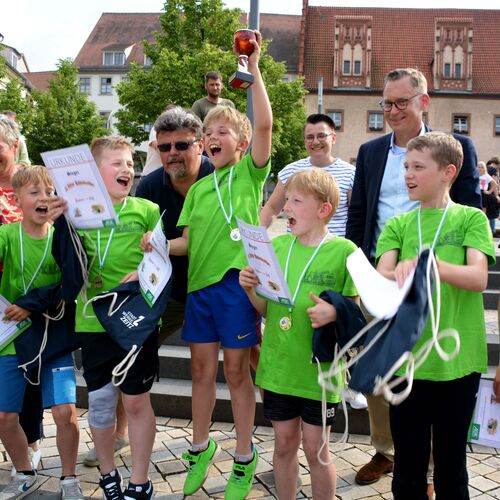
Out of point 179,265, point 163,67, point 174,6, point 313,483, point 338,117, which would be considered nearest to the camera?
point 313,483

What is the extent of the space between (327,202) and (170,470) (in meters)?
2.13

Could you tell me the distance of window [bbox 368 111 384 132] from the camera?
140ft

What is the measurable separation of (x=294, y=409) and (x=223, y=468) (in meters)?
1.27

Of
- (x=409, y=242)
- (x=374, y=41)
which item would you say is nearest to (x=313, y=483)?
(x=409, y=242)

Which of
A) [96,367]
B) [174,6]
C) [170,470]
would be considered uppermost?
[174,6]

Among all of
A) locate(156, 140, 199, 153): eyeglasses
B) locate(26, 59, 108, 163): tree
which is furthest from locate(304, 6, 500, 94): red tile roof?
A: locate(156, 140, 199, 153): eyeglasses

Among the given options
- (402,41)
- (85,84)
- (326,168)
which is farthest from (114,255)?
(85,84)

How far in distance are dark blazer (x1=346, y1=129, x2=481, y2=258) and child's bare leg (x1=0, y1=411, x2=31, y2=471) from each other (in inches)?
89.8

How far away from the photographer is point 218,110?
11.6ft

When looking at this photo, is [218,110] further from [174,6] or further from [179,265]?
[174,6]

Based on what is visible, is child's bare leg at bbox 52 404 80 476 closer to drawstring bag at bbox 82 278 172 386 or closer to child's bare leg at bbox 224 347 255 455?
drawstring bag at bbox 82 278 172 386

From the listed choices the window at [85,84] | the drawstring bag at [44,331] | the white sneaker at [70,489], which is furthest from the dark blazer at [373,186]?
the window at [85,84]

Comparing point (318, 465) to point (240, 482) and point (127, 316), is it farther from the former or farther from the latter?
point (127, 316)

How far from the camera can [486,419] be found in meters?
2.85
